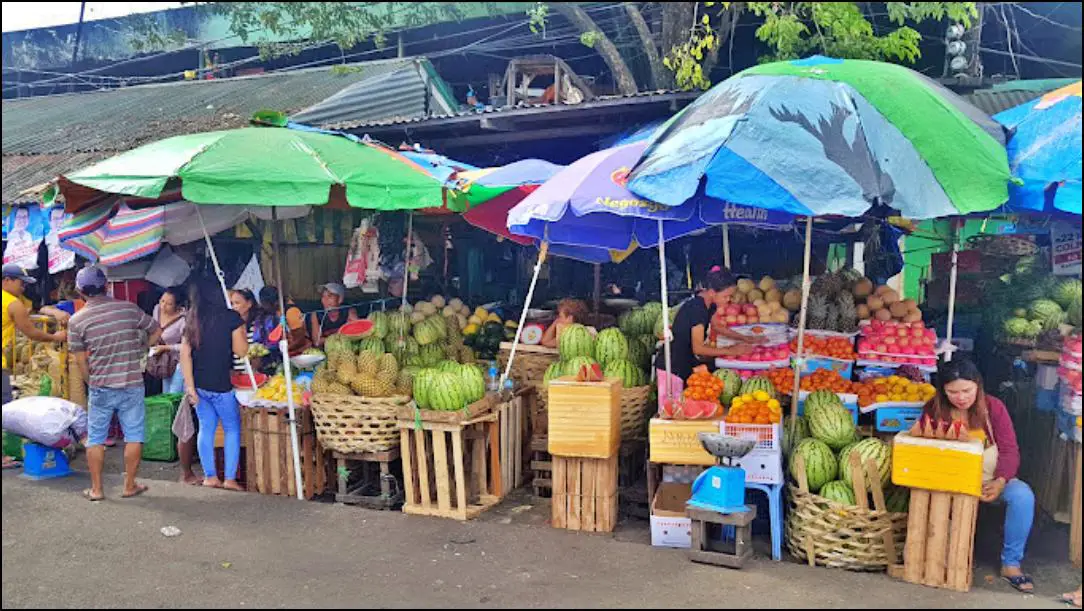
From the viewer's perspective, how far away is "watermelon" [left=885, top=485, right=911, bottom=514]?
4.92m

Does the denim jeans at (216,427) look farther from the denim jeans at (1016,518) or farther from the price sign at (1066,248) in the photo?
the price sign at (1066,248)

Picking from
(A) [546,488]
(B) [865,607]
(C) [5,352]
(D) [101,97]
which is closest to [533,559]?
(A) [546,488]

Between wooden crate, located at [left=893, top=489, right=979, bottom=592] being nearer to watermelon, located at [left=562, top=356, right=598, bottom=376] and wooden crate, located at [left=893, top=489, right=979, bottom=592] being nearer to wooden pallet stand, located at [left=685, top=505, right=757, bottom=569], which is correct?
wooden pallet stand, located at [left=685, top=505, right=757, bottom=569]

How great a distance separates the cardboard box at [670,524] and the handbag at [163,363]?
17.3 feet

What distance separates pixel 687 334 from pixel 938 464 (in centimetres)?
221

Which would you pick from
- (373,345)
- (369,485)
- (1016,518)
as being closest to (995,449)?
(1016,518)

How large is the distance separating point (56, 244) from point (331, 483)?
6.16m

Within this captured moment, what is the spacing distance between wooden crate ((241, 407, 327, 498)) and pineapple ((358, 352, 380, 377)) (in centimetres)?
58

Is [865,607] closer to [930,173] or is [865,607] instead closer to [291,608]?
[930,173]

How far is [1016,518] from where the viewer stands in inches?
185

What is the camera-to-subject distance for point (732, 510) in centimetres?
489

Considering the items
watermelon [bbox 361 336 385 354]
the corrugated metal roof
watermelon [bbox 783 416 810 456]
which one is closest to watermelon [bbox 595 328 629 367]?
watermelon [bbox 783 416 810 456]

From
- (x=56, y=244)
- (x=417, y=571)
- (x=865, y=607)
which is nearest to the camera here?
(x=865, y=607)

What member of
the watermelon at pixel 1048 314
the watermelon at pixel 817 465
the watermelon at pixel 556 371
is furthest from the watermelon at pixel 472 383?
the watermelon at pixel 1048 314
